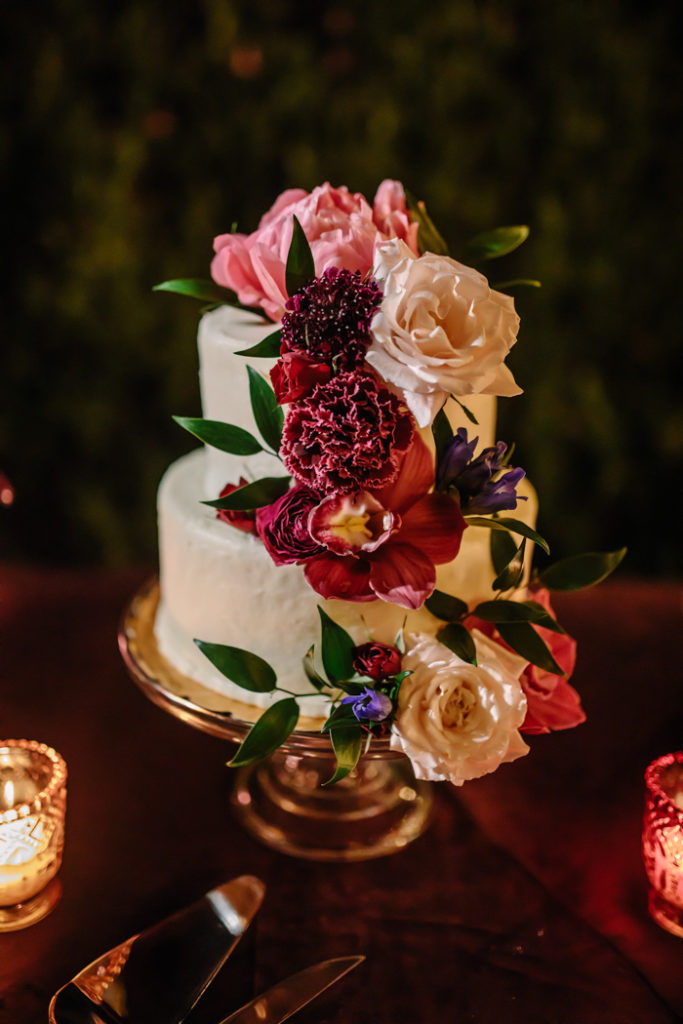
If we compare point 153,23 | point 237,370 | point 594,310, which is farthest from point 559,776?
point 153,23

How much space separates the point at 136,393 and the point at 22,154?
2.12ft

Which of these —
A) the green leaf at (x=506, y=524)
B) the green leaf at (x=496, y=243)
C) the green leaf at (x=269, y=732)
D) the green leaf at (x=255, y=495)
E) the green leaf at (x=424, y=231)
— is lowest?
the green leaf at (x=269, y=732)

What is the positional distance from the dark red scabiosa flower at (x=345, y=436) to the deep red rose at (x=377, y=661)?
19 centimetres

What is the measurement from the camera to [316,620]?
3.37ft

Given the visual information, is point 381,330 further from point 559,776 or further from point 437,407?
point 559,776

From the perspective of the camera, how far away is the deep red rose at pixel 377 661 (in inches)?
36.0

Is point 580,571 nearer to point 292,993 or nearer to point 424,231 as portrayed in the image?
point 424,231

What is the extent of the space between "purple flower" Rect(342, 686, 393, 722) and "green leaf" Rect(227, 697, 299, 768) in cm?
8

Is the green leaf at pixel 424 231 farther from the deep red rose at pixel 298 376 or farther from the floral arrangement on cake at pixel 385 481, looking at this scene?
the deep red rose at pixel 298 376

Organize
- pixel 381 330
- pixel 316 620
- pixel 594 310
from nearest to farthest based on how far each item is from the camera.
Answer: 1. pixel 381 330
2. pixel 316 620
3. pixel 594 310

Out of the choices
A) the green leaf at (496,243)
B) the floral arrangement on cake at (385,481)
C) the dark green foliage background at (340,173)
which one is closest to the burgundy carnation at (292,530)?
the floral arrangement on cake at (385,481)

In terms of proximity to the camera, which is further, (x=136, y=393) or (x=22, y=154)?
(x=136, y=393)

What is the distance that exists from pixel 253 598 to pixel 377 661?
208mm

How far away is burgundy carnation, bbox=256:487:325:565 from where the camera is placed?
0.84m
